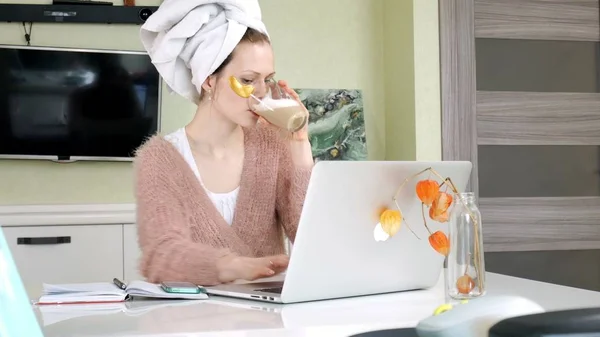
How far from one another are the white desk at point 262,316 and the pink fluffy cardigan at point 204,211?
0.27 metres

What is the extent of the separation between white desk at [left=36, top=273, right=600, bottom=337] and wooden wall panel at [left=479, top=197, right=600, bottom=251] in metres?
2.41

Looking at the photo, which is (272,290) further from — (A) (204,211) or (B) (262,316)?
(A) (204,211)

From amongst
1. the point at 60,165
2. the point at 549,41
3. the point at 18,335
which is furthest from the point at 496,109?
the point at 18,335

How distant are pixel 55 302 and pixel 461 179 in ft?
2.23

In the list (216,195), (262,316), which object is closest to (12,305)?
(262,316)

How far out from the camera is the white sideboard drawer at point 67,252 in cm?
329

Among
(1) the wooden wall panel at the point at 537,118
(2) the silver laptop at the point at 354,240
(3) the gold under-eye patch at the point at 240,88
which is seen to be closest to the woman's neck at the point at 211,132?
(3) the gold under-eye patch at the point at 240,88

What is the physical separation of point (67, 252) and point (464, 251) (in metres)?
2.46

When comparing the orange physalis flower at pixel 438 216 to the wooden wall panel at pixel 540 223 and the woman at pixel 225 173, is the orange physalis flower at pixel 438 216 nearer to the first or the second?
the woman at pixel 225 173

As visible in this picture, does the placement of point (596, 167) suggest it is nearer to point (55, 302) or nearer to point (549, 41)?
point (549, 41)

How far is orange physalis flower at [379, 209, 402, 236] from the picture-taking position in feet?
3.87

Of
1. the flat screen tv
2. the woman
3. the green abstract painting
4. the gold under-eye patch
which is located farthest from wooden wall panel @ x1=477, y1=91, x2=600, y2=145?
the gold under-eye patch

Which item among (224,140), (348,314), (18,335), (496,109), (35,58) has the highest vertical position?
(35,58)

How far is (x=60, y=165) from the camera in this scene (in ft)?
11.7
